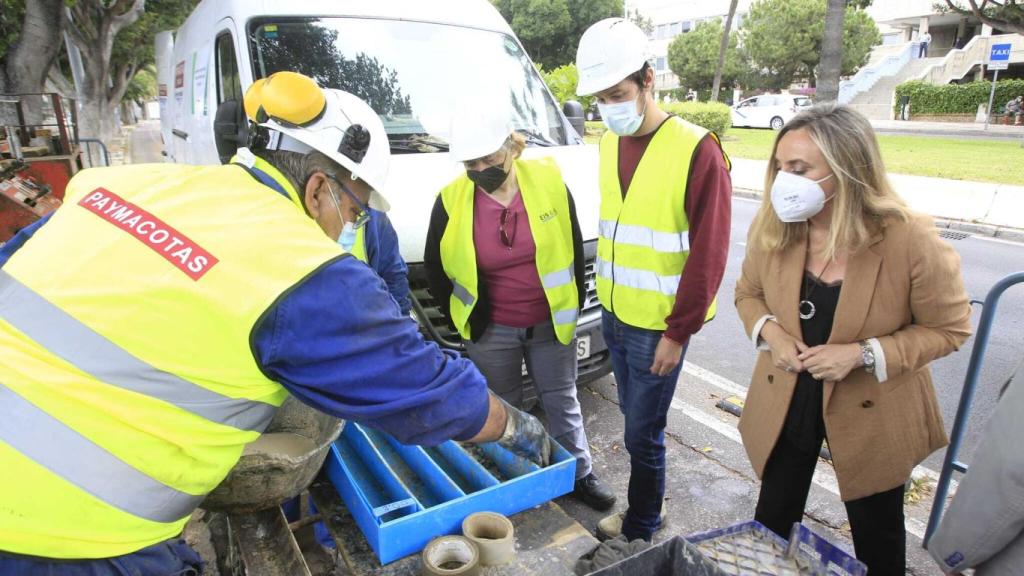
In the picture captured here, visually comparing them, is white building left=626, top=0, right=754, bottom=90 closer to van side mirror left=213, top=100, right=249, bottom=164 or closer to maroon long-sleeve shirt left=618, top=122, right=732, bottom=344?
van side mirror left=213, top=100, right=249, bottom=164

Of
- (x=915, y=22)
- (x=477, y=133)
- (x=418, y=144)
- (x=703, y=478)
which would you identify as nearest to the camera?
(x=477, y=133)

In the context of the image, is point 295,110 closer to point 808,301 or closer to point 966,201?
point 808,301

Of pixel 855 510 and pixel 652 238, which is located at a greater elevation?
pixel 652 238

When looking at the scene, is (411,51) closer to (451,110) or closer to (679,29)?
(451,110)

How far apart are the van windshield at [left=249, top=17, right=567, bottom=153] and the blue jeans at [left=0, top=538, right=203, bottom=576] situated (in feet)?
8.97

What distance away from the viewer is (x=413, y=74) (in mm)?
4102

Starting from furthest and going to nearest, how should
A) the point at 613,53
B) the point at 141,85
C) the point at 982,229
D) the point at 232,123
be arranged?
the point at 141,85 < the point at 982,229 < the point at 232,123 < the point at 613,53

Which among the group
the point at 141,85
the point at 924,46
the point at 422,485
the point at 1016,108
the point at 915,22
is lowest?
the point at 422,485

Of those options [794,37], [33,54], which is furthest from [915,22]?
[33,54]

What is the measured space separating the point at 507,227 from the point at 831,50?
10.4 metres

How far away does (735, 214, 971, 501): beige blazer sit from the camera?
1834 millimetres

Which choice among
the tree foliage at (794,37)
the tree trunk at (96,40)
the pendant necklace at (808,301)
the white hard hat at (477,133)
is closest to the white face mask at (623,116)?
the white hard hat at (477,133)

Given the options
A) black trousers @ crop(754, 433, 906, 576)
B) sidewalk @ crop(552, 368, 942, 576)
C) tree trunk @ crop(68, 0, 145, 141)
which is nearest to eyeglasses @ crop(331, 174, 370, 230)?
black trousers @ crop(754, 433, 906, 576)

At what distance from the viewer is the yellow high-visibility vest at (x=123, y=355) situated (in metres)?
1.17
